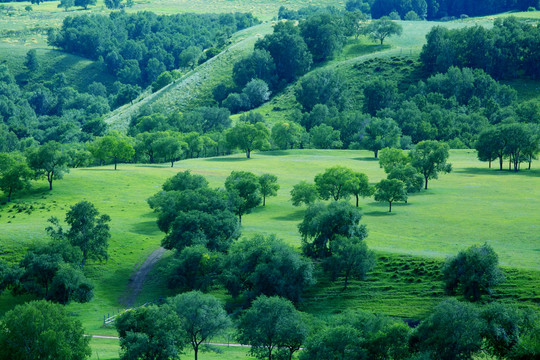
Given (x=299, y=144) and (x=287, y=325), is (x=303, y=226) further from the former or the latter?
(x=299, y=144)

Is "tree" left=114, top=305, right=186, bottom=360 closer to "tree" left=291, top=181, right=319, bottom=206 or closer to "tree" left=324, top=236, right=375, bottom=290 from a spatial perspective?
"tree" left=324, top=236, right=375, bottom=290

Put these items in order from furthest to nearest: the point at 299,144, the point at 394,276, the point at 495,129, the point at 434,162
Result: the point at 299,144, the point at 495,129, the point at 434,162, the point at 394,276

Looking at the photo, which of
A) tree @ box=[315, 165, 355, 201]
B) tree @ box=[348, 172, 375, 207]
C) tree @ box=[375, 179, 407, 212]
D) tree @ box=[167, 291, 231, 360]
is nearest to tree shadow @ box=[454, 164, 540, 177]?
tree @ box=[375, 179, 407, 212]

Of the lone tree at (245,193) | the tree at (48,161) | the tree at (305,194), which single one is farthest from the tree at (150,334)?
the tree at (48,161)

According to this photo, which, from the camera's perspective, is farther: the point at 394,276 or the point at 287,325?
the point at 394,276

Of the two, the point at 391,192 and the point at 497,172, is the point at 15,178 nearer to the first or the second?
the point at 391,192

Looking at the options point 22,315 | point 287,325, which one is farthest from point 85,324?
point 287,325

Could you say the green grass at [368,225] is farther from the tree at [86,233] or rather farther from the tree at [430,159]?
the tree at [430,159]

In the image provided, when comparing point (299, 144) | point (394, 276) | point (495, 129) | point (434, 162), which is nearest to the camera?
point (394, 276)
